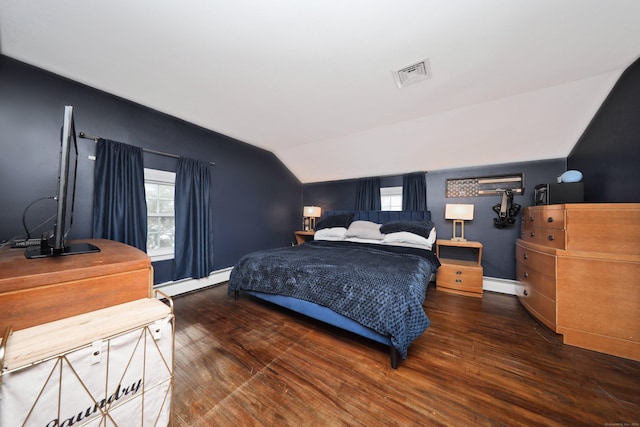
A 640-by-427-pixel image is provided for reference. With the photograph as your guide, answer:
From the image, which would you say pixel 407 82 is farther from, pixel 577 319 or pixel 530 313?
pixel 530 313

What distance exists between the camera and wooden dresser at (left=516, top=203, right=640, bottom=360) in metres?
1.59

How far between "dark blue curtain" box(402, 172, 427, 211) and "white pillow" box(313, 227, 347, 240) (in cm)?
120

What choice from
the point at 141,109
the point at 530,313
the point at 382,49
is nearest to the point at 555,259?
the point at 530,313

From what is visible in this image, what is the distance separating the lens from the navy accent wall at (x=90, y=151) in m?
1.86

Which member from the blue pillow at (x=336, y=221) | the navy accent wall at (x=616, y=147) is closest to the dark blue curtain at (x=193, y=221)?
the blue pillow at (x=336, y=221)

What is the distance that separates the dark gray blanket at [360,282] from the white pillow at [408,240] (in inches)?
8.2

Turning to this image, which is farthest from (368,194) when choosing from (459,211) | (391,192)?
(459,211)

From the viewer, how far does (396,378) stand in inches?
55.8

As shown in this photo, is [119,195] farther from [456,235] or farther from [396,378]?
[456,235]

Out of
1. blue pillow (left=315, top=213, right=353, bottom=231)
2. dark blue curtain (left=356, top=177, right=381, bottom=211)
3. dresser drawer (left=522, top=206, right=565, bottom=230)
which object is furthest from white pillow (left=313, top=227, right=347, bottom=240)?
dresser drawer (left=522, top=206, right=565, bottom=230)

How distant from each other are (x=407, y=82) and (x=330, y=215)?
267 cm

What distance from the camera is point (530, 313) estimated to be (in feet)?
7.48

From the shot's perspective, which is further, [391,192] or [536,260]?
[391,192]

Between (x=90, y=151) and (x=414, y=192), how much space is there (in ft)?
14.6
